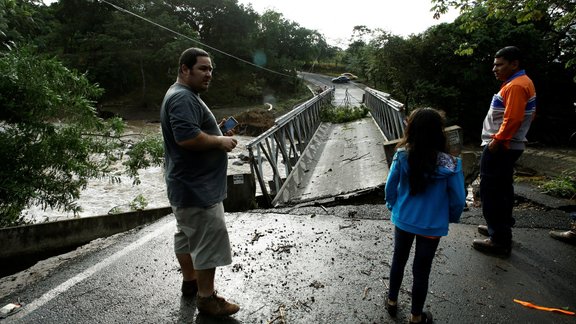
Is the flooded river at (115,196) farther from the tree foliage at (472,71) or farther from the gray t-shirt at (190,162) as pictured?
the tree foliage at (472,71)

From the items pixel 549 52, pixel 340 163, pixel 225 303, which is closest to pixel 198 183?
pixel 225 303

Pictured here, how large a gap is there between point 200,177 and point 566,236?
3.62 meters

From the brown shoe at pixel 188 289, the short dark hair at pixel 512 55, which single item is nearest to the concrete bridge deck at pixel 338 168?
the short dark hair at pixel 512 55

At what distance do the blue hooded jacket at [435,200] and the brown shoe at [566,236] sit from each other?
213cm

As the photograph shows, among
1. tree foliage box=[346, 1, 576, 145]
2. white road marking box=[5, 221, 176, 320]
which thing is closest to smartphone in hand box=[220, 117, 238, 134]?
white road marking box=[5, 221, 176, 320]

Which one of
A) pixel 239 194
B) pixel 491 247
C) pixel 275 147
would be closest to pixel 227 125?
pixel 239 194

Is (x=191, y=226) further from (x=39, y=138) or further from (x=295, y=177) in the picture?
(x=295, y=177)

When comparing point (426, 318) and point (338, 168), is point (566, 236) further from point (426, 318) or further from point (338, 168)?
point (338, 168)

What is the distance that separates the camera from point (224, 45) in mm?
36000

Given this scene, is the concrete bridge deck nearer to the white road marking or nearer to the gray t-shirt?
the white road marking

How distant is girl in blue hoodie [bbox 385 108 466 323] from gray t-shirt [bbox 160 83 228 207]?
3.93 ft

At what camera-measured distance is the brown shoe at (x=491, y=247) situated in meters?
3.15

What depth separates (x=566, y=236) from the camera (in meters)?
3.38

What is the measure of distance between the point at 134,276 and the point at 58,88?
10.4 ft
